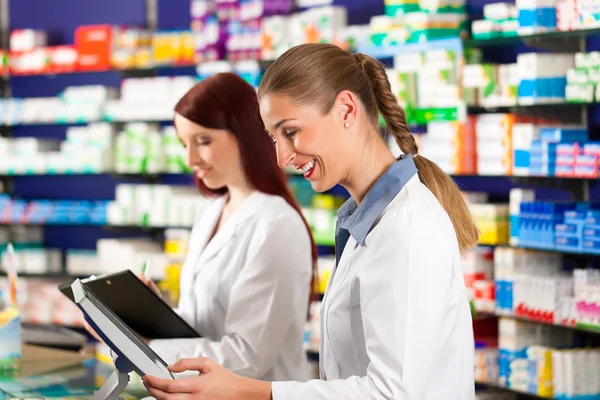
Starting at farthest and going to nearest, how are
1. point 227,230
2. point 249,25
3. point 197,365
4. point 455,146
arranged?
point 249,25, point 455,146, point 227,230, point 197,365

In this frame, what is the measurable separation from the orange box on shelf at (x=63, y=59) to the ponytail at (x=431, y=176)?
547 cm

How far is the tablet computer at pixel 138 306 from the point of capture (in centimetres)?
259

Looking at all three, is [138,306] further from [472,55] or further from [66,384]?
[472,55]

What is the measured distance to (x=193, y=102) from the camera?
9.84ft

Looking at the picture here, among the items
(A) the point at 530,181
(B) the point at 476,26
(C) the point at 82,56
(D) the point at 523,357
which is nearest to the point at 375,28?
(B) the point at 476,26

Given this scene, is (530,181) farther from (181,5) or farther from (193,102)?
(181,5)

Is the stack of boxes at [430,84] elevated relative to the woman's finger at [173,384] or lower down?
elevated

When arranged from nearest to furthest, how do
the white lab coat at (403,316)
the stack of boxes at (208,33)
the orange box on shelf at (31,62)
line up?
the white lab coat at (403,316) < the stack of boxes at (208,33) < the orange box on shelf at (31,62)

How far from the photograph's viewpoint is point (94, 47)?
282 inches

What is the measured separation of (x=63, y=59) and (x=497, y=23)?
11.7 feet

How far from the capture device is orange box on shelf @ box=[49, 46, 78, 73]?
7266 millimetres

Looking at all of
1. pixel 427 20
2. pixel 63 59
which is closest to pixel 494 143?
pixel 427 20

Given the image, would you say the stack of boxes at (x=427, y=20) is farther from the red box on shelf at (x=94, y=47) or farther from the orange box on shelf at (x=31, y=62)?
the orange box on shelf at (x=31, y=62)

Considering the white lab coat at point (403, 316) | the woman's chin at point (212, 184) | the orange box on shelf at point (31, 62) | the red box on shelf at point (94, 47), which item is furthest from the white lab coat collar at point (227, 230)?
the orange box on shelf at point (31, 62)
